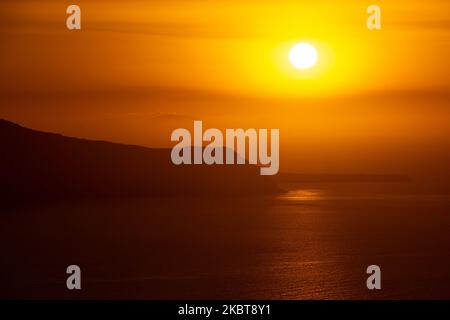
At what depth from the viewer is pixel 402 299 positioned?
4841 centimetres

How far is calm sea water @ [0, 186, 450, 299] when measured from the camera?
5178 centimetres

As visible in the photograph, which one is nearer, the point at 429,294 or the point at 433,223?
the point at 429,294

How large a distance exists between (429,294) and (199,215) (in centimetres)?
8236

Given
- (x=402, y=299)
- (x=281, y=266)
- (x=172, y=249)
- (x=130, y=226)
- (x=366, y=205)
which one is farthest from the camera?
(x=366, y=205)

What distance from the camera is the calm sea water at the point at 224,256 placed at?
5178 cm

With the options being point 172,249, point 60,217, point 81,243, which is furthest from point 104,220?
point 172,249

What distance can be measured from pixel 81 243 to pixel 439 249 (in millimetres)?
40405

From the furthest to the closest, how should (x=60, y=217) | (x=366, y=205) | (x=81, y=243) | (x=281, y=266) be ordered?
1. (x=366, y=205)
2. (x=60, y=217)
3. (x=81, y=243)
4. (x=281, y=266)

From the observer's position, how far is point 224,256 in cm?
7100

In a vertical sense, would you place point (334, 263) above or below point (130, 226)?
below
